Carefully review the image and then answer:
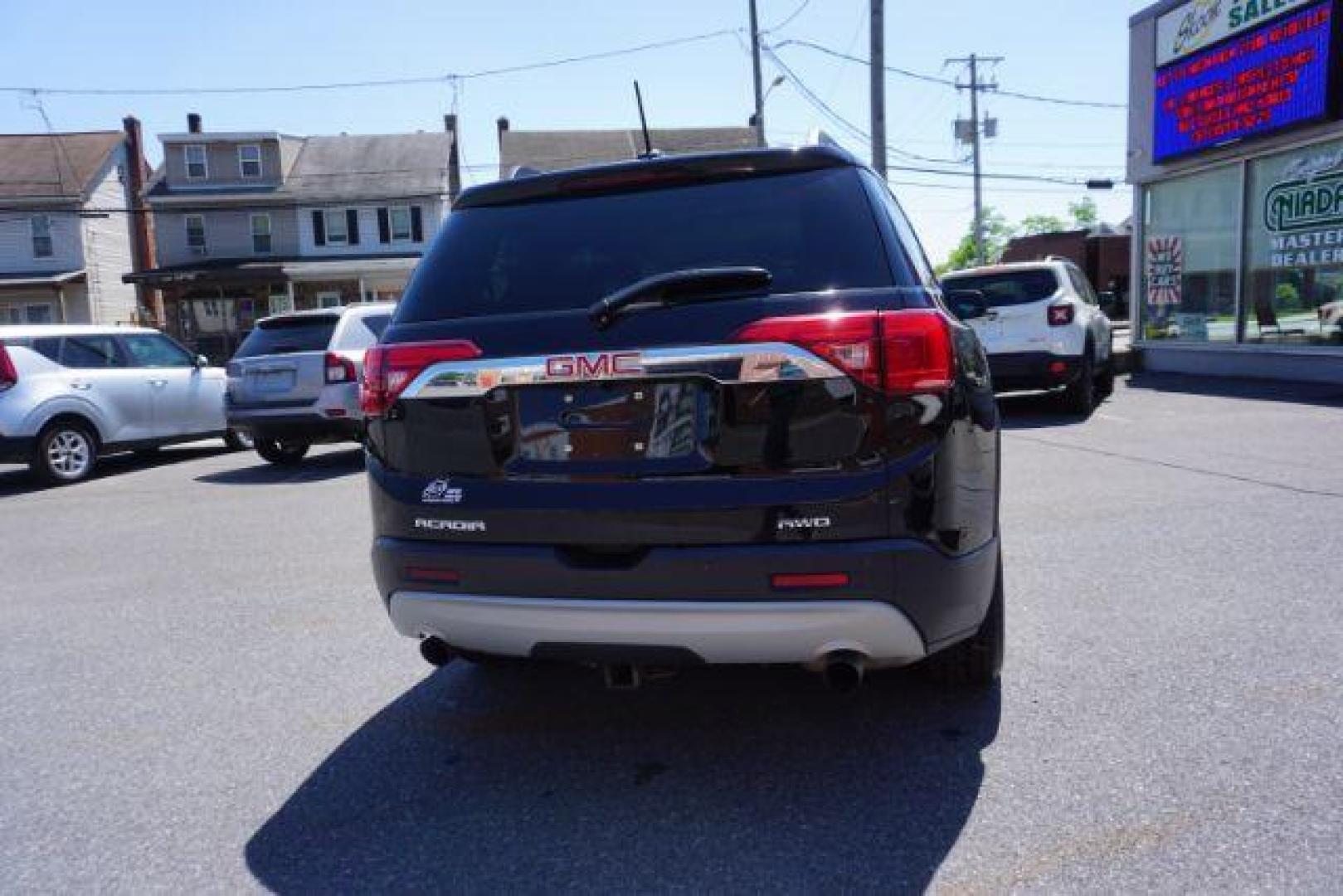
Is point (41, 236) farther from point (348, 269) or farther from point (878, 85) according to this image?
point (878, 85)

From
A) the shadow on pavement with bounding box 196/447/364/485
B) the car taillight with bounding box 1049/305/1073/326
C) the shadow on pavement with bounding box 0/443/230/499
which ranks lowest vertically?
the shadow on pavement with bounding box 0/443/230/499

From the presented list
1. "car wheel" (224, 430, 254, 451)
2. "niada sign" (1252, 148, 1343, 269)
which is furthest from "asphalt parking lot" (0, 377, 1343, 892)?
"niada sign" (1252, 148, 1343, 269)

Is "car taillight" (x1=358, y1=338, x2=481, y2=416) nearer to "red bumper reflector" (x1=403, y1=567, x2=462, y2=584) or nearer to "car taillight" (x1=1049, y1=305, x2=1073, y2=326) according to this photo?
"red bumper reflector" (x1=403, y1=567, x2=462, y2=584)

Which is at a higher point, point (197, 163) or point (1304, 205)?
point (197, 163)

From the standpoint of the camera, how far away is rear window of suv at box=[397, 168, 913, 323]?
2.85 metres

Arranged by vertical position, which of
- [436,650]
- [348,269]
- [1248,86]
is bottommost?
[436,650]

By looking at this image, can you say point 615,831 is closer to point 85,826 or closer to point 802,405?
point 802,405

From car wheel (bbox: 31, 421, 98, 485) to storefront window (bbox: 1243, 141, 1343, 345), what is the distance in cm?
1515

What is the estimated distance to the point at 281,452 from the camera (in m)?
11.1

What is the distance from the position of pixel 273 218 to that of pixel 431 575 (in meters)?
37.5

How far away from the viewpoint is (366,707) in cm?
374

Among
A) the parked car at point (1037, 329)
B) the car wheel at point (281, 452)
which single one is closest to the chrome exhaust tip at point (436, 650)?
the car wheel at point (281, 452)

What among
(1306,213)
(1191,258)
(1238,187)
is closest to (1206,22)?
(1238,187)

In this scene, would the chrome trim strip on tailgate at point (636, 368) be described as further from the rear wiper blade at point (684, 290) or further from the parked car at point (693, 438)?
the rear wiper blade at point (684, 290)
